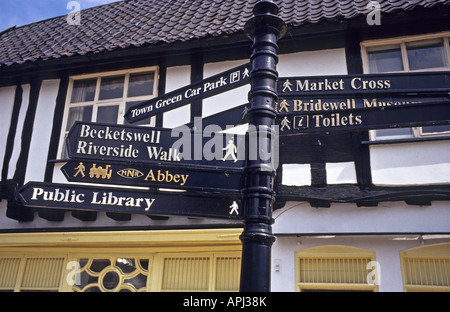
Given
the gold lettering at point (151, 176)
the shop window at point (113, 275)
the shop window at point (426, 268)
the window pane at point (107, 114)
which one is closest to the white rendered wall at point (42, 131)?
the window pane at point (107, 114)

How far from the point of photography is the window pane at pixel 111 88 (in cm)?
689

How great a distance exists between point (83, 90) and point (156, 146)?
16.1 ft

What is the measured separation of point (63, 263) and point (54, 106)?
2683 millimetres

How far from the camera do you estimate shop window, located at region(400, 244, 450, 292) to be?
4828 mm

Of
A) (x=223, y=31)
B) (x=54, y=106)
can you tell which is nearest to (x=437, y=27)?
(x=223, y=31)

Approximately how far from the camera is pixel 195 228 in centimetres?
558

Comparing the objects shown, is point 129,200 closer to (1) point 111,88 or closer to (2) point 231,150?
(2) point 231,150

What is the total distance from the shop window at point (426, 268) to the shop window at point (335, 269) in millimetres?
397

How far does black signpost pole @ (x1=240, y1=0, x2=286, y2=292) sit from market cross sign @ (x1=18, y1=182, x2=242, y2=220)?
0.68 feet

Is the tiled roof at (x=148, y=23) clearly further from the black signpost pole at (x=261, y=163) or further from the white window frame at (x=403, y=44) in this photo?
the black signpost pole at (x=261, y=163)

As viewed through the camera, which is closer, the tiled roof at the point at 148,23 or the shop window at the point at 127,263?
the shop window at the point at 127,263

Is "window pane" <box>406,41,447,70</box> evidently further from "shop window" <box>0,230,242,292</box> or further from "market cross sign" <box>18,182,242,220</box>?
"market cross sign" <box>18,182,242,220</box>

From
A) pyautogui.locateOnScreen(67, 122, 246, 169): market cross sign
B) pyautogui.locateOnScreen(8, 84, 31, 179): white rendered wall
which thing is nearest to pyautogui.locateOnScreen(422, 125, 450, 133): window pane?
pyautogui.locateOnScreen(67, 122, 246, 169): market cross sign
